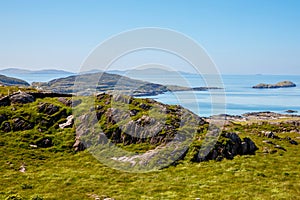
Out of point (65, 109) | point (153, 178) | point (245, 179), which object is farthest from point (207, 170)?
point (65, 109)

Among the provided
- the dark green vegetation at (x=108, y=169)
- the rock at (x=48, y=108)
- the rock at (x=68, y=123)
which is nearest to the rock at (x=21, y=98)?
the dark green vegetation at (x=108, y=169)

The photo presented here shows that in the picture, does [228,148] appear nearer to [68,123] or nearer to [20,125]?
[68,123]

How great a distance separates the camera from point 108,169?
1222 inches

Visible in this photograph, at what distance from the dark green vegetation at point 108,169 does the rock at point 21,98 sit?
1168mm

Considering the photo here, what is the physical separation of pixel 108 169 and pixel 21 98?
22.8m

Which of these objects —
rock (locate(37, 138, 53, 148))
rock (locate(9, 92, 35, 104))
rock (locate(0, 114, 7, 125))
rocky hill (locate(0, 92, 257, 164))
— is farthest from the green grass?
rock (locate(9, 92, 35, 104))

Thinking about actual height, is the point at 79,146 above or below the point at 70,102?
below

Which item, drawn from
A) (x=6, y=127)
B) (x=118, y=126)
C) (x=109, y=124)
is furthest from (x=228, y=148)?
(x=6, y=127)

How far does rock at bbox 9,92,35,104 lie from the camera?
149 ft

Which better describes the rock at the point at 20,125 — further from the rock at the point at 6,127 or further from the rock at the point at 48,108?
the rock at the point at 48,108

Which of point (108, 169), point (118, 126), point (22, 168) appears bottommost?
point (108, 169)

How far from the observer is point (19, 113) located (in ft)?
138

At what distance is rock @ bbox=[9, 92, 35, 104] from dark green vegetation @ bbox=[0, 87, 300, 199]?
46.0 inches

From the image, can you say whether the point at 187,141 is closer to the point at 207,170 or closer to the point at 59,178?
the point at 207,170
